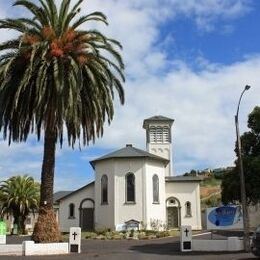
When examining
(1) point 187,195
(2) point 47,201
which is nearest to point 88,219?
(1) point 187,195

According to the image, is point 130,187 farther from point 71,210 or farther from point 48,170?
point 48,170

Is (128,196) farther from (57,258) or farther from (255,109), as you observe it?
(57,258)

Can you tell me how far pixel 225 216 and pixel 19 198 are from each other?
42.7 m

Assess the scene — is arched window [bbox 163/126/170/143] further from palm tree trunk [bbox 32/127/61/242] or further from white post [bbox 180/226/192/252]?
white post [bbox 180/226/192/252]

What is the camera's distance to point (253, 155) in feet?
106

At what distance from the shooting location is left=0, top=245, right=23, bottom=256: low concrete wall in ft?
89.9

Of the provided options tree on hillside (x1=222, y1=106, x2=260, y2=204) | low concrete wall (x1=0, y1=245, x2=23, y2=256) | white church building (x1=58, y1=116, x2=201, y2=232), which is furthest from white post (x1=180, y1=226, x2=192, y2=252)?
white church building (x1=58, y1=116, x2=201, y2=232)

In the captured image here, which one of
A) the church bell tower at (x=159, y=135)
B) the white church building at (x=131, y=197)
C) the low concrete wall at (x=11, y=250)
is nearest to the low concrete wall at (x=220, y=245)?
the low concrete wall at (x=11, y=250)

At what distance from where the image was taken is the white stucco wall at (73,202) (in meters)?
58.3

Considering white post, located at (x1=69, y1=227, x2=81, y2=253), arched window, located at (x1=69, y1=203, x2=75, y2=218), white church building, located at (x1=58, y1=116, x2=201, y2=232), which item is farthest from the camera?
arched window, located at (x1=69, y1=203, x2=75, y2=218)

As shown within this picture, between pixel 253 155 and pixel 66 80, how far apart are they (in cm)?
1217

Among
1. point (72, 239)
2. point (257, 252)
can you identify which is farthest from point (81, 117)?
point (257, 252)

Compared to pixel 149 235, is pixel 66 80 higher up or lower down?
higher up

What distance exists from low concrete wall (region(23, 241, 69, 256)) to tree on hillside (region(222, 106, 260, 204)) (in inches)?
427
